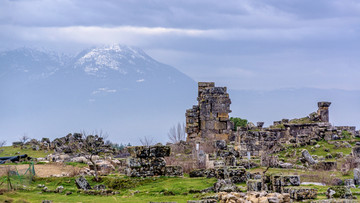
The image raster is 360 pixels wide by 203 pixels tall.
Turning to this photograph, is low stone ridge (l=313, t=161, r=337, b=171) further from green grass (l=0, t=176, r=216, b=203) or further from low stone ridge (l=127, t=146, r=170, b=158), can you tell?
low stone ridge (l=127, t=146, r=170, b=158)

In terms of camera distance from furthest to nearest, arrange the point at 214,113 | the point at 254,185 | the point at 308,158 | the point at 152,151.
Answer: the point at 214,113, the point at 308,158, the point at 152,151, the point at 254,185

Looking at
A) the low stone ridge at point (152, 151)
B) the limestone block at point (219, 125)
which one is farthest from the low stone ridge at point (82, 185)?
the limestone block at point (219, 125)

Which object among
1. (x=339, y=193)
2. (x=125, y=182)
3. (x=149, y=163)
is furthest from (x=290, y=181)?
(x=125, y=182)

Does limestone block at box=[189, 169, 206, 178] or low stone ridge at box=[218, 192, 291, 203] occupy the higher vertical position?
limestone block at box=[189, 169, 206, 178]

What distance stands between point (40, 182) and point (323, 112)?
34679mm

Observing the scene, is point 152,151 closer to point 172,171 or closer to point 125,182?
point 172,171

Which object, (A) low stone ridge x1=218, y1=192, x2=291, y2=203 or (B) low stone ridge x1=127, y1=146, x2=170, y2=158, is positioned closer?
(A) low stone ridge x1=218, y1=192, x2=291, y2=203

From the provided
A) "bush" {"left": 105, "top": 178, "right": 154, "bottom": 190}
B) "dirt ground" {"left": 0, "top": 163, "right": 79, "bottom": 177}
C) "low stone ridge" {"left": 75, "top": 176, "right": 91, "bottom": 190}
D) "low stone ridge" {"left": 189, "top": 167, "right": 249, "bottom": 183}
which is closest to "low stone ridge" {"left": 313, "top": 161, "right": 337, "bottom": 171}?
"low stone ridge" {"left": 189, "top": 167, "right": 249, "bottom": 183}

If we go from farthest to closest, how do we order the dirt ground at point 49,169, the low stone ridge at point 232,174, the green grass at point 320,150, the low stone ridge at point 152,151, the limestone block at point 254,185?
the green grass at point 320,150 < the dirt ground at point 49,169 < the low stone ridge at point 152,151 < the low stone ridge at point 232,174 < the limestone block at point 254,185

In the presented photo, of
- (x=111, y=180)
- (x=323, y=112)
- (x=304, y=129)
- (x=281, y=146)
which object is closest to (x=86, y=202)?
(x=111, y=180)

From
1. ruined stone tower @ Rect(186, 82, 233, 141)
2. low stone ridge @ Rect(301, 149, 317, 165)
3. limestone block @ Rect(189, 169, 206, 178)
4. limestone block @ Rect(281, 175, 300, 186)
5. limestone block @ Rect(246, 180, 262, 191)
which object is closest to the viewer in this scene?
Answer: limestone block @ Rect(246, 180, 262, 191)

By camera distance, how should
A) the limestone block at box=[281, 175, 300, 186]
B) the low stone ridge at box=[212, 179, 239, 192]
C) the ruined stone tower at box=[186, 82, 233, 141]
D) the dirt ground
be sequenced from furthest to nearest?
the ruined stone tower at box=[186, 82, 233, 141] < the dirt ground < the low stone ridge at box=[212, 179, 239, 192] < the limestone block at box=[281, 175, 300, 186]

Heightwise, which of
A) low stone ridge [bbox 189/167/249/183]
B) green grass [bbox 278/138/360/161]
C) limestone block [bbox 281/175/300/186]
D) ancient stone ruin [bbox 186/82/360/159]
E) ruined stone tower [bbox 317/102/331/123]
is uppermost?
ruined stone tower [bbox 317/102/331/123]

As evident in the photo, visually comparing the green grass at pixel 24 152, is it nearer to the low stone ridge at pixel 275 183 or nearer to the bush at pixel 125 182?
the bush at pixel 125 182
